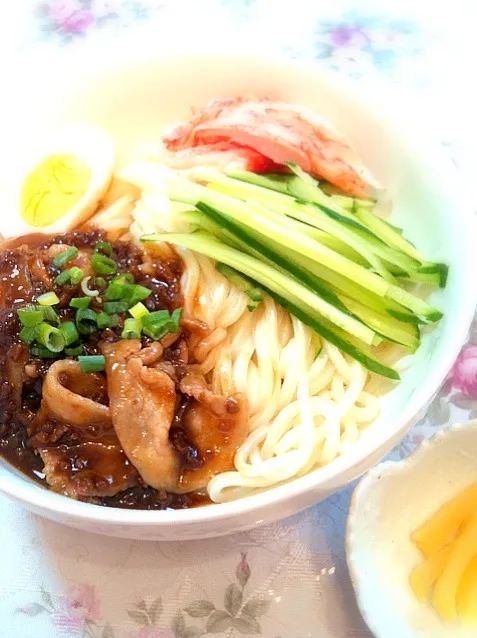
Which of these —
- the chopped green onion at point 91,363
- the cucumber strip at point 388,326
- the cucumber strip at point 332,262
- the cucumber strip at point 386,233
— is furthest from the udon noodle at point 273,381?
the cucumber strip at point 386,233

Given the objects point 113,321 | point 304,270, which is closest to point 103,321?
point 113,321

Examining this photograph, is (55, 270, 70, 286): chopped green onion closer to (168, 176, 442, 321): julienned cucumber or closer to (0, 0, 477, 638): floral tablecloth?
(168, 176, 442, 321): julienned cucumber

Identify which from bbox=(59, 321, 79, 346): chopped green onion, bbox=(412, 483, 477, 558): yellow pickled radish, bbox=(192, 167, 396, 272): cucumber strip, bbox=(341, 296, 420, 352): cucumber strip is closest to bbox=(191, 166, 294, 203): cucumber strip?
bbox=(192, 167, 396, 272): cucumber strip

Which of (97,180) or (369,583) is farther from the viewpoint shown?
(97,180)

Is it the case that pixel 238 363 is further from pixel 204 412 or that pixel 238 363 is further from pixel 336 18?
pixel 336 18

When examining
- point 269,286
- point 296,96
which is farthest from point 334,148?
point 269,286

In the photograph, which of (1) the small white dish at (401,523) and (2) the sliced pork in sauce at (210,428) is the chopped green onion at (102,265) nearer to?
(2) the sliced pork in sauce at (210,428)
